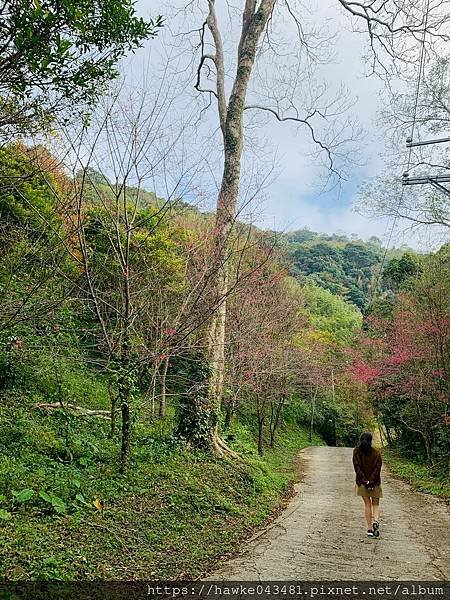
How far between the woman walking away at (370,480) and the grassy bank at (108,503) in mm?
1469

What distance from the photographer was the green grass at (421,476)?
958cm

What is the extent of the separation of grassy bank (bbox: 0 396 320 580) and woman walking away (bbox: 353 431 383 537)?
1469 millimetres

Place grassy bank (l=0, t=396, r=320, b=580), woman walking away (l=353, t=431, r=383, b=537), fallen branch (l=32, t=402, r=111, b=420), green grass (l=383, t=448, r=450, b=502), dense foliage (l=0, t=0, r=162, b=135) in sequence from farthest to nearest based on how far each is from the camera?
green grass (l=383, t=448, r=450, b=502), fallen branch (l=32, t=402, r=111, b=420), woman walking away (l=353, t=431, r=383, b=537), grassy bank (l=0, t=396, r=320, b=580), dense foliage (l=0, t=0, r=162, b=135)

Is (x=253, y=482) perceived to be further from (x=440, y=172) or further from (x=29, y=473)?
(x=440, y=172)

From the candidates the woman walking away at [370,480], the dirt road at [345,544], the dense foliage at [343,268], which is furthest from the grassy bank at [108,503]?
the dense foliage at [343,268]

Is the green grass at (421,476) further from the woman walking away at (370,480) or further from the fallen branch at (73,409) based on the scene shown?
the fallen branch at (73,409)

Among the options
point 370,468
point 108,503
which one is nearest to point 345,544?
point 370,468

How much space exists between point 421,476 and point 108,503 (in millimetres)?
9432

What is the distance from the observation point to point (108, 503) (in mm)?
4895

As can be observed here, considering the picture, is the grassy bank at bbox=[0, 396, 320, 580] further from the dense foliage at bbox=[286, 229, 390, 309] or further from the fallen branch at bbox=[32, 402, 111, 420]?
the dense foliage at bbox=[286, 229, 390, 309]

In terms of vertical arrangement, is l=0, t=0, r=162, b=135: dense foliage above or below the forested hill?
below

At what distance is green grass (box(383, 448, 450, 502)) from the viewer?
958cm

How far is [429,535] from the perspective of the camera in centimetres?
584

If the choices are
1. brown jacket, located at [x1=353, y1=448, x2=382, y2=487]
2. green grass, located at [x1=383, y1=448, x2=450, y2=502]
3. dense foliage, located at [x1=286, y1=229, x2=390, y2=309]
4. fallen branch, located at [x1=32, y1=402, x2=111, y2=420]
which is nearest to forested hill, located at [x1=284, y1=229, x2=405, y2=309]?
dense foliage, located at [x1=286, y1=229, x2=390, y2=309]
